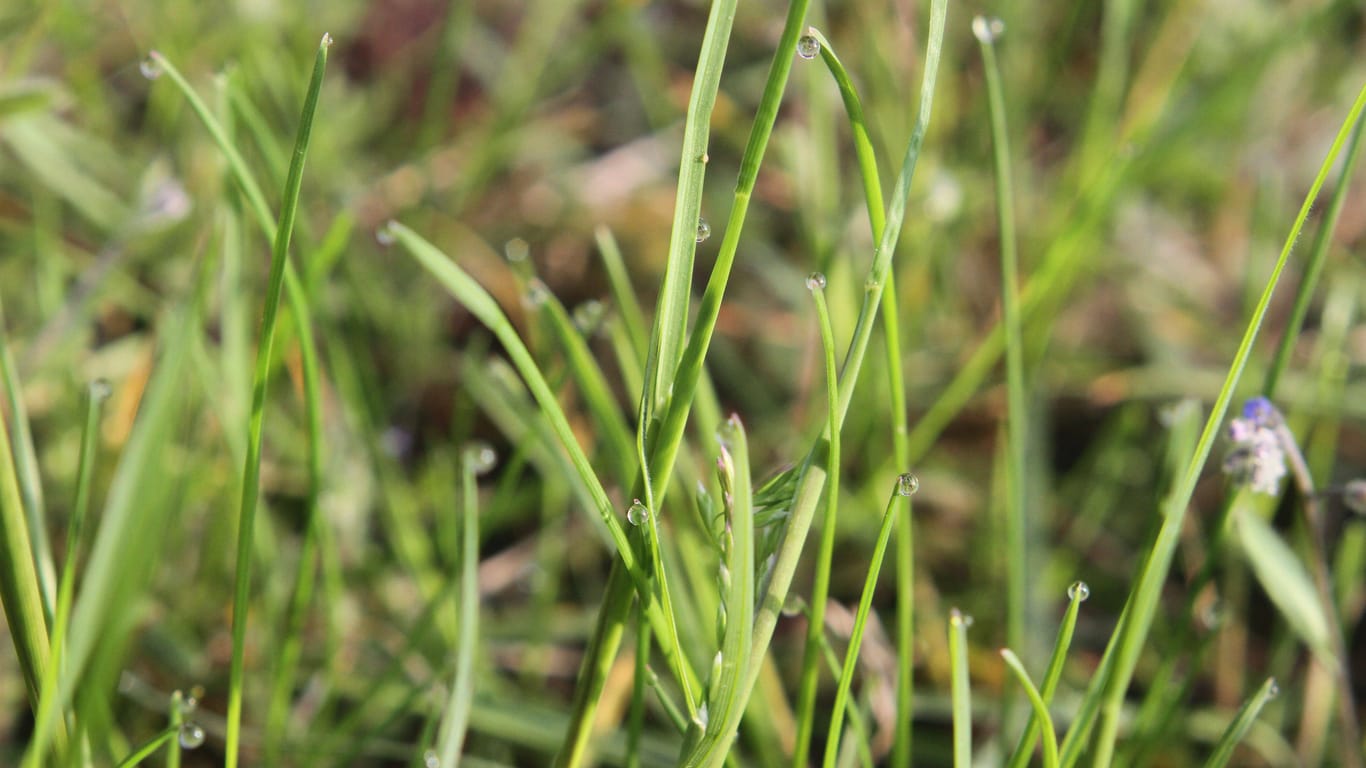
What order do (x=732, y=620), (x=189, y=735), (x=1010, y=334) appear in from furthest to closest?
(x=1010, y=334), (x=189, y=735), (x=732, y=620)

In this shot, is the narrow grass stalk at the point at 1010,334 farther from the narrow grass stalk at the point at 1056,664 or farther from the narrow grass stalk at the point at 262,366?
the narrow grass stalk at the point at 262,366

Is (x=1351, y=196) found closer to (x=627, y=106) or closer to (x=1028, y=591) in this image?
(x=1028, y=591)

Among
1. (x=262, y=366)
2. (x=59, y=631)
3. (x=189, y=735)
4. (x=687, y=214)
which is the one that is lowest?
(x=189, y=735)

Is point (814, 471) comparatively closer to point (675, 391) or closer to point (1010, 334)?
point (675, 391)

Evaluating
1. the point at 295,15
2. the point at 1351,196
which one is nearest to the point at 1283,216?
the point at 1351,196

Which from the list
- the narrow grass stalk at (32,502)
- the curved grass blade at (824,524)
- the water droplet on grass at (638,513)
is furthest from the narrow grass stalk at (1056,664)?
the narrow grass stalk at (32,502)

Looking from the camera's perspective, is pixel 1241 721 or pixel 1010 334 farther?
pixel 1010 334

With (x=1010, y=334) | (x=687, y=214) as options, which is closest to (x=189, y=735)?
(x=687, y=214)
